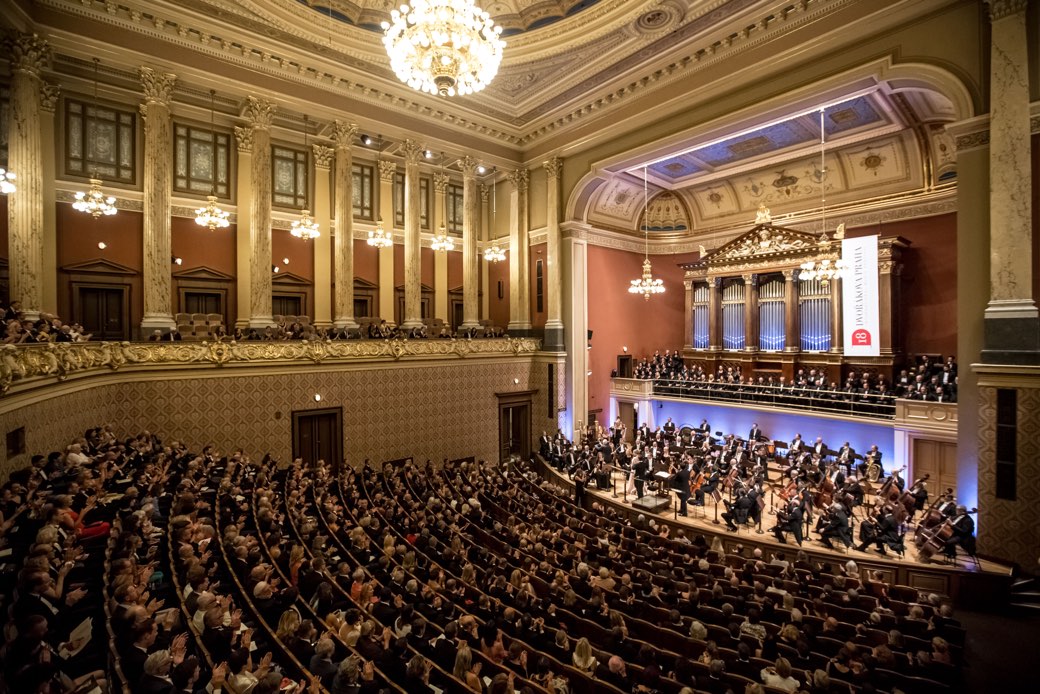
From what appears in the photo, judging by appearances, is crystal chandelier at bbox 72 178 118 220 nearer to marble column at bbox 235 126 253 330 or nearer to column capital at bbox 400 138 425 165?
marble column at bbox 235 126 253 330

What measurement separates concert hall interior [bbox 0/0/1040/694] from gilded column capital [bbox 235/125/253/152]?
0.05 metres

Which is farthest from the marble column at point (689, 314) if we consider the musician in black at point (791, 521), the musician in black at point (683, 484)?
the musician in black at point (791, 521)

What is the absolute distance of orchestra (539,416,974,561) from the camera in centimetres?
916

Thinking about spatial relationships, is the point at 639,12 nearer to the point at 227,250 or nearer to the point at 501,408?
the point at 501,408

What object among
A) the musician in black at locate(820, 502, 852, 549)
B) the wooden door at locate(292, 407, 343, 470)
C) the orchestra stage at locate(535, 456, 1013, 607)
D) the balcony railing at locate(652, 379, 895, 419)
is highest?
the balcony railing at locate(652, 379, 895, 419)

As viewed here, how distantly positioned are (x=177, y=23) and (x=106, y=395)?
8.67m

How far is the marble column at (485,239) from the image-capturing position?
802 inches

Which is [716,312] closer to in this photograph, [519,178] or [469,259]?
[519,178]

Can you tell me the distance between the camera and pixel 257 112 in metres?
13.2

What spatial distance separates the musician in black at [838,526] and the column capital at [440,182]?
15.9 meters

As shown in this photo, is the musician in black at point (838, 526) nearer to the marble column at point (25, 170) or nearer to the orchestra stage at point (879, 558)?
the orchestra stage at point (879, 558)

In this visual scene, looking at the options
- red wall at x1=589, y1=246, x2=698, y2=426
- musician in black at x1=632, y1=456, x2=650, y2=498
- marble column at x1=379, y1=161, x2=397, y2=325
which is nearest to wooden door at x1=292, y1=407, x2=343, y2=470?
marble column at x1=379, y1=161, x2=397, y2=325

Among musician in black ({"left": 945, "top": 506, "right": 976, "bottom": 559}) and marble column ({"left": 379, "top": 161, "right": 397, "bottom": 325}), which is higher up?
marble column ({"left": 379, "top": 161, "right": 397, "bottom": 325})

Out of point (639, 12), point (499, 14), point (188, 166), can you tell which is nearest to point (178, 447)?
point (188, 166)
